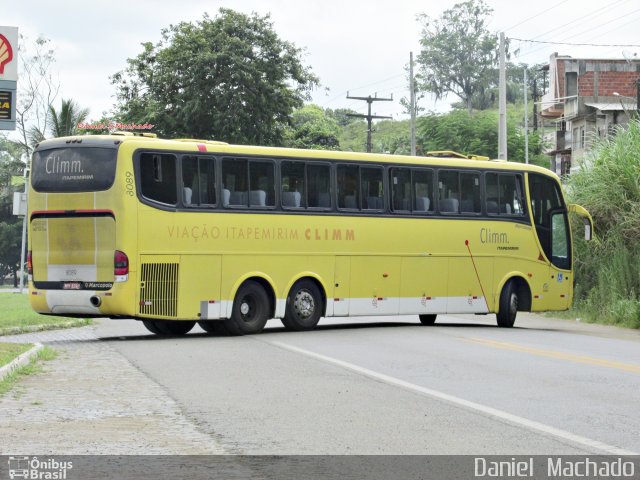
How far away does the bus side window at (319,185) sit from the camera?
23.8 m

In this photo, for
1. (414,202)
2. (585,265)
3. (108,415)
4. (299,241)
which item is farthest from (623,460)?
(585,265)

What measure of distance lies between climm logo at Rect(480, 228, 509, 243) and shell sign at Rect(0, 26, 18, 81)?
10.6 metres

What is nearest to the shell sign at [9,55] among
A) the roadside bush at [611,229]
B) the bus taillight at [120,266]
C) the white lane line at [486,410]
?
the bus taillight at [120,266]

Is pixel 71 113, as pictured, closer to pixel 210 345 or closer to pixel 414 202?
pixel 414 202

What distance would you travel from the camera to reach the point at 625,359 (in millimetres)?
17578

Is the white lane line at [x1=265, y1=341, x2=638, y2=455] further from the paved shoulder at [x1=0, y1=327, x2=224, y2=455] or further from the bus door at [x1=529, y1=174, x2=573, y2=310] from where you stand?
the bus door at [x1=529, y1=174, x2=573, y2=310]

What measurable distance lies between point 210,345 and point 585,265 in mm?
14348

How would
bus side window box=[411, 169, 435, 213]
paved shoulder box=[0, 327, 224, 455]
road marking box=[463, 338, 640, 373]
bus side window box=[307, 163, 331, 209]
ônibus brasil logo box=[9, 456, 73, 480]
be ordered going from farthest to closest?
bus side window box=[411, 169, 435, 213]
bus side window box=[307, 163, 331, 209]
road marking box=[463, 338, 640, 373]
paved shoulder box=[0, 327, 224, 455]
ônibus brasil logo box=[9, 456, 73, 480]

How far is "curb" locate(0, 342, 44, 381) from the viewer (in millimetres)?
14178

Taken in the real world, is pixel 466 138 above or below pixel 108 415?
above

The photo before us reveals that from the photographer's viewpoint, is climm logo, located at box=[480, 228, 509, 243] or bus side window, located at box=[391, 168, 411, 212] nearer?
bus side window, located at box=[391, 168, 411, 212]

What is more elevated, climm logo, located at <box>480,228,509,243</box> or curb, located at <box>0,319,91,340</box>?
climm logo, located at <box>480,228,509,243</box>

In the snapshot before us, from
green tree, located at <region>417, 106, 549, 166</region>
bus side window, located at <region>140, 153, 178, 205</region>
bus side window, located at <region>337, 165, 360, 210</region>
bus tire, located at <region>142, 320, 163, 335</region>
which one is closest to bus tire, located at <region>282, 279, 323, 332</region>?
A: bus side window, located at <region>337, 165, 360, 210</region>

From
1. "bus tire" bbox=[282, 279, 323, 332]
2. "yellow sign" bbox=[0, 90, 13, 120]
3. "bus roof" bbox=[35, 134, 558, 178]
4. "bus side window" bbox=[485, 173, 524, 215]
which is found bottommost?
"bus tire" bbox=[282, 279, 323, 332]
